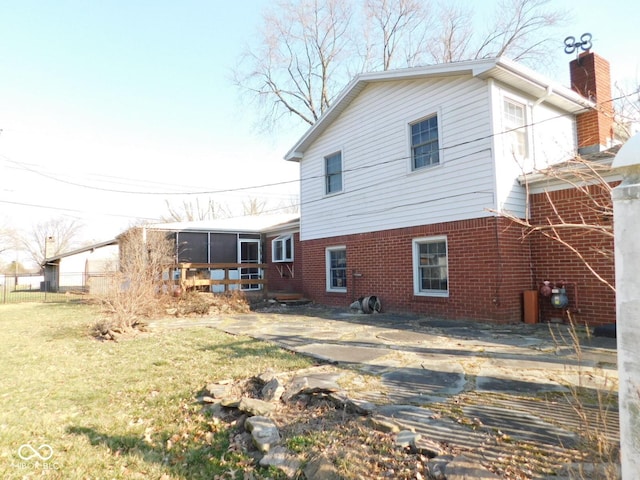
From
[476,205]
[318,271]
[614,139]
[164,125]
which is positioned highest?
[164,125]

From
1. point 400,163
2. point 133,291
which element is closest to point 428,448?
point 133,291

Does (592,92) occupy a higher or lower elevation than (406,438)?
higher

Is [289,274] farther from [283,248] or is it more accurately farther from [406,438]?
[406,438]

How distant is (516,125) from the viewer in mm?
9094

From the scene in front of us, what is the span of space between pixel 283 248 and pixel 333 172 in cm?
567

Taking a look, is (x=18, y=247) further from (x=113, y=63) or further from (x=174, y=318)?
(x=174, y=318)

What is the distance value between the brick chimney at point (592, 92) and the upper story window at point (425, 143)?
13.3ft

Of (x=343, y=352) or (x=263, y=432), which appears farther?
(x=343, y=352)

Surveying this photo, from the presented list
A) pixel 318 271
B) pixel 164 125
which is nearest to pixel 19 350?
pixel 318 271

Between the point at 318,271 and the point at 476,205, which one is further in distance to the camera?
the point at 318,271

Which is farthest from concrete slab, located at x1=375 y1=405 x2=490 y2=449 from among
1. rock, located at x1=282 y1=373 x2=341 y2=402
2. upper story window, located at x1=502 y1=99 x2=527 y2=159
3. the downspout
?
the downspout

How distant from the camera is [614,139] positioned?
11.6 meters

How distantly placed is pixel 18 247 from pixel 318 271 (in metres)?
57.9

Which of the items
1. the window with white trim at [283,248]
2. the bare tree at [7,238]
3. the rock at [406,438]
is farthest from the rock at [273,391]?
the bare tree at [7,238]
